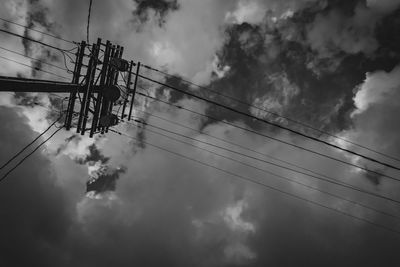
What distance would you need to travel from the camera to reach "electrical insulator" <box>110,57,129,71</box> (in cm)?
1102

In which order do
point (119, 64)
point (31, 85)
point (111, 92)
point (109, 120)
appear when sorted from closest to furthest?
point (31, 85), point (111, 92), point (119, 64), point (109, 120)

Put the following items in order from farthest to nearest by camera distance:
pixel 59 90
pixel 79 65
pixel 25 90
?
1. pixel 79 65
2. pixel 59 90
3. pixel 25 90

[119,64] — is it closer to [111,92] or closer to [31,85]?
[111,92]

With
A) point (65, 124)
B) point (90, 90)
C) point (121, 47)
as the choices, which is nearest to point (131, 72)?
point (121, 47)

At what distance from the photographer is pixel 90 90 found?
394 inches

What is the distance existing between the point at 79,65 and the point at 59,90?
2.11 m

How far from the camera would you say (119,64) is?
11.2 meters

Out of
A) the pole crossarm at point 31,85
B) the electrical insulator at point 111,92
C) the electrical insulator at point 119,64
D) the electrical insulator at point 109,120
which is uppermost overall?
the electrical insulator at point 119,64

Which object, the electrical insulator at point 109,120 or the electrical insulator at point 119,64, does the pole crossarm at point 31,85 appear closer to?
the electrical insulator at point 109,120

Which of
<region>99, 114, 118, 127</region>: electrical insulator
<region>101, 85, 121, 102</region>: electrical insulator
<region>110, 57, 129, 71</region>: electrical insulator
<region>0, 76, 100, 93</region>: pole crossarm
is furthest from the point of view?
<region>99, 114, 118, 127</region>: electrical insulator

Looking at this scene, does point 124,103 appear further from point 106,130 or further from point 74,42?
point 74,42

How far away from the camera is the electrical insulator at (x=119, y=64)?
11.0 meters

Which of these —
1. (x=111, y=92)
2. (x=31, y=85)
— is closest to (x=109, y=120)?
(x=111, y=92)

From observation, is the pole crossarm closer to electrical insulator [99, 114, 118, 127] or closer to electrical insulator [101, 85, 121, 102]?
electrical insulator [101, 85, 121, 102]
